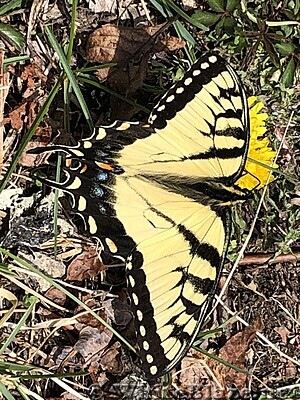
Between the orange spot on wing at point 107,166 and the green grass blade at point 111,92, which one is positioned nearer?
the orange spot on wing at point 107,166

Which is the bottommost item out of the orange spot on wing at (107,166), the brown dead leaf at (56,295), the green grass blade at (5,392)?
the green grass blade at (5,392)

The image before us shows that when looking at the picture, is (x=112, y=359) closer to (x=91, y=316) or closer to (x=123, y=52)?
(x=91, y=316)

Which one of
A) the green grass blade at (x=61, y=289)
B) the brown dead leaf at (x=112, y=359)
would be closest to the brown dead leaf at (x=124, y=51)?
the green grass blade at (x=61, y=289)

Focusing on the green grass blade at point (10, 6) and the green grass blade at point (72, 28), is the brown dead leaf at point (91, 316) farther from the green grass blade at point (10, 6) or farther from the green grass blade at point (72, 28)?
the green grass blade at point (10, 6)

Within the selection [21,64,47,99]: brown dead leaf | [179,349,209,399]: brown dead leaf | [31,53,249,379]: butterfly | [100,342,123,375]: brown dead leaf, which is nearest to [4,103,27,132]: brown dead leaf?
[21,64,47,99]: brown dead leaf

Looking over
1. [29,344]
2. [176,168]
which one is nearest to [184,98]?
[176,168]

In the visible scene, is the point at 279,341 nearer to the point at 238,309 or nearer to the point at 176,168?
the point at 238,309

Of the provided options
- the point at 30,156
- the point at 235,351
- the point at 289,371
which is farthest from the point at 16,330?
the point at 289,371

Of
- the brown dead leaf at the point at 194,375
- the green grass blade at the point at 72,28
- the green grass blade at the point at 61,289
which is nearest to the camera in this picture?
the green grass blade at the point at 72,28
